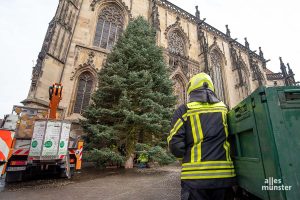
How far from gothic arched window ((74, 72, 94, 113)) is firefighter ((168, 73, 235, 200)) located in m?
10.7

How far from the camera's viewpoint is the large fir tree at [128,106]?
7223mm

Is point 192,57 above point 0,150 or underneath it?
above

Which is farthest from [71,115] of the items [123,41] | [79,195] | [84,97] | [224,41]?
[224,41]

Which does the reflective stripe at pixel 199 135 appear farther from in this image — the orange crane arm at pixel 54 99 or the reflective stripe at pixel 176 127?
the orange crane arm at pixel 54 99

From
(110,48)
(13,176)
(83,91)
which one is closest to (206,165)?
(13,176)

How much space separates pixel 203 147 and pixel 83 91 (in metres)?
11.7

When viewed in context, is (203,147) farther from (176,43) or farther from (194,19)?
(194,19)

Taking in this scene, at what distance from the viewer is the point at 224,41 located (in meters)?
24.3

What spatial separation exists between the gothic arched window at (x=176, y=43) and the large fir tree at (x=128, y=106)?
9.49 meters

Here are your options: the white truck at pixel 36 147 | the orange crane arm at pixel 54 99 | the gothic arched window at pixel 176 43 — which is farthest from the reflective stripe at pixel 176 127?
the gothic arched window at pixel 176 43

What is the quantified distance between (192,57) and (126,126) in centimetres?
1444

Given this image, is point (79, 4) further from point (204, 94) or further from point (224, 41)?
point (224, 41)

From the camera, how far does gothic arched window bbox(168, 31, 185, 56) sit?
60.3 feet

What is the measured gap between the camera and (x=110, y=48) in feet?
47.2
